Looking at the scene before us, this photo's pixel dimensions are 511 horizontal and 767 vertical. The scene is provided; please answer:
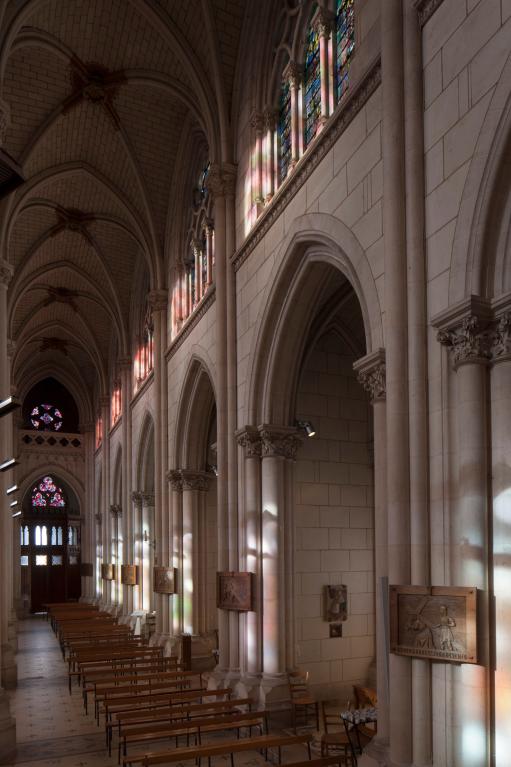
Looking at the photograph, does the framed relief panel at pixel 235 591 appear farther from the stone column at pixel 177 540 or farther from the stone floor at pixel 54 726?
the stone column at pixel 177 540

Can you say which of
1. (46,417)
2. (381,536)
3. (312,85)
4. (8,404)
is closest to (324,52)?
(312,85)

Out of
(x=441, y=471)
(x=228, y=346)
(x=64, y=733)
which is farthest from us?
(x=228, y=346)

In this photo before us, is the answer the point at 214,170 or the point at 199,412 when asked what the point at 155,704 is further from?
the point at 214,170

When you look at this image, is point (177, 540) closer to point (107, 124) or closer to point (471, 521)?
point (107, 124)

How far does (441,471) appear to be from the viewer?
322 inches

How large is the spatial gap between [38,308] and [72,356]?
752 centimetres

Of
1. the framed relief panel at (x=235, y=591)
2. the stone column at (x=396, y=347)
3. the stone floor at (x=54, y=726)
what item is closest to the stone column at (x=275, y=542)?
the framed relief panel at (x=235, y=591)

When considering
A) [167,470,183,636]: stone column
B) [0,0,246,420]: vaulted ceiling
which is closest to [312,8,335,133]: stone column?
[0,0,246,420]: vaulted ceiling

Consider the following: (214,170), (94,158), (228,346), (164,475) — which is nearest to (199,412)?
(164,475)

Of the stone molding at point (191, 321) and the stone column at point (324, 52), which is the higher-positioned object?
the stone column at point (324, 52)

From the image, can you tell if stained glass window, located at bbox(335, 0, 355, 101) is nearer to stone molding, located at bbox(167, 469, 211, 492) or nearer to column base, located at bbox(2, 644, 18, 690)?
stone molding, located at bbox(167, 469, 211, 492)

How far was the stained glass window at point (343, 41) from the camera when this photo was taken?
459 inches

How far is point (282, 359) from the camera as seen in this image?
46.5ft

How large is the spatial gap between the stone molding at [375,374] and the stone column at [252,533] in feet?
16.8
